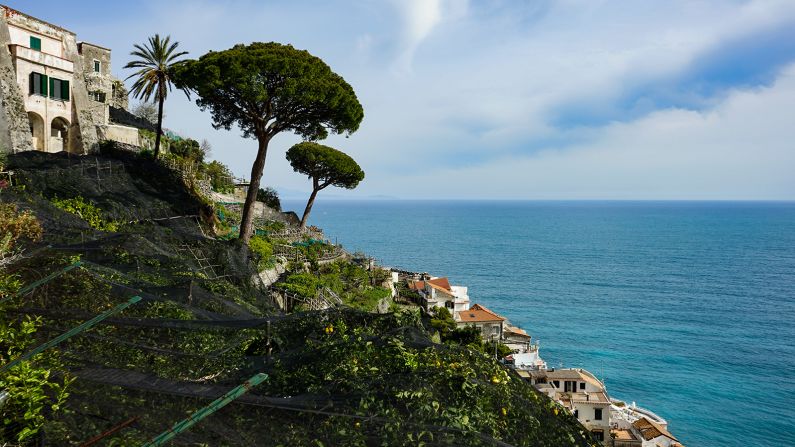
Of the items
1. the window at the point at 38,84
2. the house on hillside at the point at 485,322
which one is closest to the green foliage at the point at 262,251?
the window at the point at 38,84

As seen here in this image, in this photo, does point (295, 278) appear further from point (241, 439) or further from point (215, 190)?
point (241, 439)

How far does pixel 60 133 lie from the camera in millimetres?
28109

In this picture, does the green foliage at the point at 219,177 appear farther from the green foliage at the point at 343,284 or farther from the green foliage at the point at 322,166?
the green foliage at the point at 343,284

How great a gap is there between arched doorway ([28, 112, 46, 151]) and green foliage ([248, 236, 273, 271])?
467 inches

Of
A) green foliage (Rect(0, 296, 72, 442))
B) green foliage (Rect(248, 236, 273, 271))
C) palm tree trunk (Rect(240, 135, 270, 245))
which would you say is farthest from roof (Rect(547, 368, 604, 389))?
green foliage (Rect(0, 296, 72, 442))

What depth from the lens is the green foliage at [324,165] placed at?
4200 centimetres

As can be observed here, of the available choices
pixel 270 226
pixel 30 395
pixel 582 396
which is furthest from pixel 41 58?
pixel 582 396

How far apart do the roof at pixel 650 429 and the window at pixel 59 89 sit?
38000 millimetres

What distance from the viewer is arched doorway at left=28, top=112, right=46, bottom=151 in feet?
83.9

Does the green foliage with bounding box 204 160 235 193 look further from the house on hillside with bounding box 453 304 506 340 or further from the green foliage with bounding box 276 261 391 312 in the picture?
the house on hillside with bounding box 453 304 506 340

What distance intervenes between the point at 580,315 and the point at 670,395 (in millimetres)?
20736

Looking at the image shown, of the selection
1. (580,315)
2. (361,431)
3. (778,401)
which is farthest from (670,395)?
(361,431)

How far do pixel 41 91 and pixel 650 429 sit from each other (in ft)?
127

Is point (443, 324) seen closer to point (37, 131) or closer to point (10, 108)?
point (37, 131)
